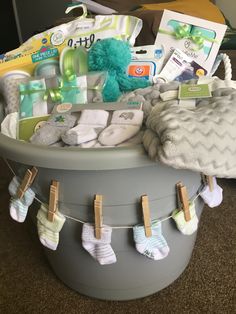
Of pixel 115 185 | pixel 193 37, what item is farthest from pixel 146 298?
pixel 193 37

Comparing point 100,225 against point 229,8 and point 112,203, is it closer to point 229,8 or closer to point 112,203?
point 112,203

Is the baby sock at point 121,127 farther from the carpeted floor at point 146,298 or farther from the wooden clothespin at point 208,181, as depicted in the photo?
the carpeted floor at point 146,298

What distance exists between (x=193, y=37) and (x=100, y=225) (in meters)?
0.47

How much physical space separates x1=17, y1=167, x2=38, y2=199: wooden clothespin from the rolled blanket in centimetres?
19

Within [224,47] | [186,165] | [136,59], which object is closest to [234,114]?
[186,165]

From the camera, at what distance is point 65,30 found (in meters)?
0.83

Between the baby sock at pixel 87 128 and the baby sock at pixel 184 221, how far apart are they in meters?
0.19

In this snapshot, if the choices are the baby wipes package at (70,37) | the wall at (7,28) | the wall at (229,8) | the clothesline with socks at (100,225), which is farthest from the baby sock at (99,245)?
the wall at (229,8)

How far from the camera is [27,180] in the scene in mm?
576

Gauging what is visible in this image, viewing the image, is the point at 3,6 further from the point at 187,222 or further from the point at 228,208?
the point at 187,222

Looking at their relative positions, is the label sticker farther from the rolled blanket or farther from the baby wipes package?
the baby wipes package

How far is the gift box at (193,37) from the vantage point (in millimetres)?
786

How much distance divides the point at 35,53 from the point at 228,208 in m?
0.64

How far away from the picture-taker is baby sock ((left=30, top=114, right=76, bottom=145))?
565 millimetres
